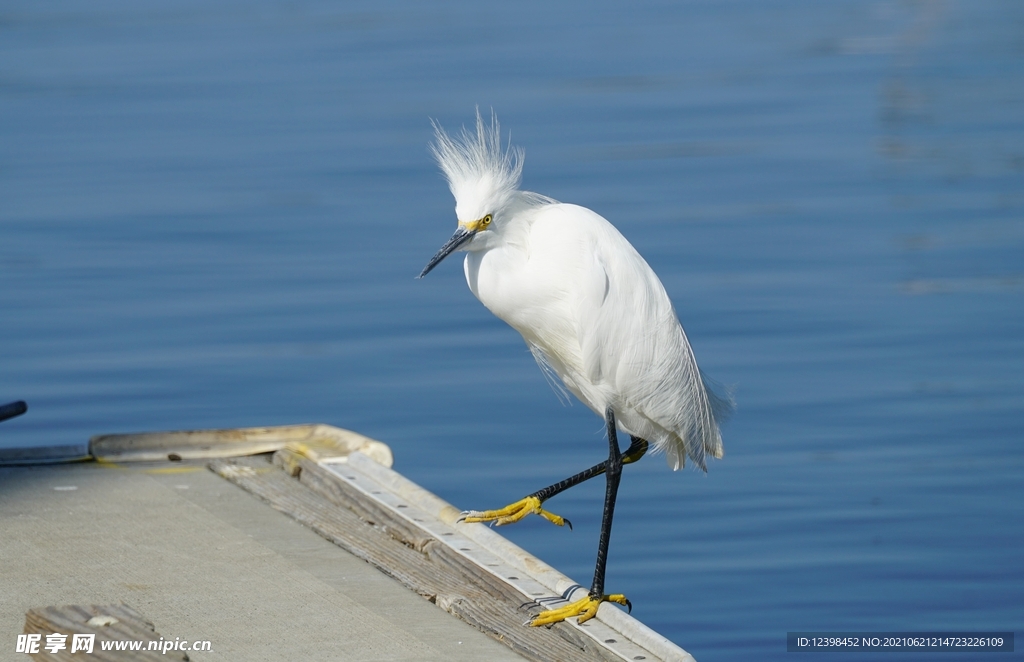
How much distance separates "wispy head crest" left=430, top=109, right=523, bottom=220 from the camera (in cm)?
421

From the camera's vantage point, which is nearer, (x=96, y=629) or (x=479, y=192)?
(x=96, y=629)

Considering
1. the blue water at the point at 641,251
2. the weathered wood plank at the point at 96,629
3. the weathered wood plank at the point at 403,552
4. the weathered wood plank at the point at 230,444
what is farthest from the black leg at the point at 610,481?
the weathered wood plank at the point at 96,629

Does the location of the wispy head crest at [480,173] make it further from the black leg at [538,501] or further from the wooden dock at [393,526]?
the wooden dock at [393,526]

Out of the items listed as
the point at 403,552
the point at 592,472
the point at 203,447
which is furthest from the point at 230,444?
the point at 592,472

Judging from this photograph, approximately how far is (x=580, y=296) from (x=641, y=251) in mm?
5445

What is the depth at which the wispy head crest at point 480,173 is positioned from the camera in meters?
4.21

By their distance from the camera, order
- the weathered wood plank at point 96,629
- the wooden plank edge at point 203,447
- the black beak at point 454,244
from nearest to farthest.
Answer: the weathered wood plank at point 96,629, the black beak at point 454,244, the wooden plank edge at point 203,447

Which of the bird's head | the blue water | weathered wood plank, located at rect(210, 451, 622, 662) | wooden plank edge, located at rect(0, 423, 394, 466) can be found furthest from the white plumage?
the blue water

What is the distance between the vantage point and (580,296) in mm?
4219

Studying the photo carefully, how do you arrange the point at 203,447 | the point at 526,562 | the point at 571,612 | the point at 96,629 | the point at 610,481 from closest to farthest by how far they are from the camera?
the point at 96,629 → the point at 571,612 → the point at 526,562 → the point at 610,481 → the point at 203,447

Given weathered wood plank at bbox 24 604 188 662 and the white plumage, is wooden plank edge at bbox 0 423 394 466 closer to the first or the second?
the white plumage

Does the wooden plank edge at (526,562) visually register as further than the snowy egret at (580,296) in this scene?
No

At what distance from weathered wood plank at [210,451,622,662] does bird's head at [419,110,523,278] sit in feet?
2.60

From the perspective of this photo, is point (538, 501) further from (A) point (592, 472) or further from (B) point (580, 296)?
(B) point (580, 296)
